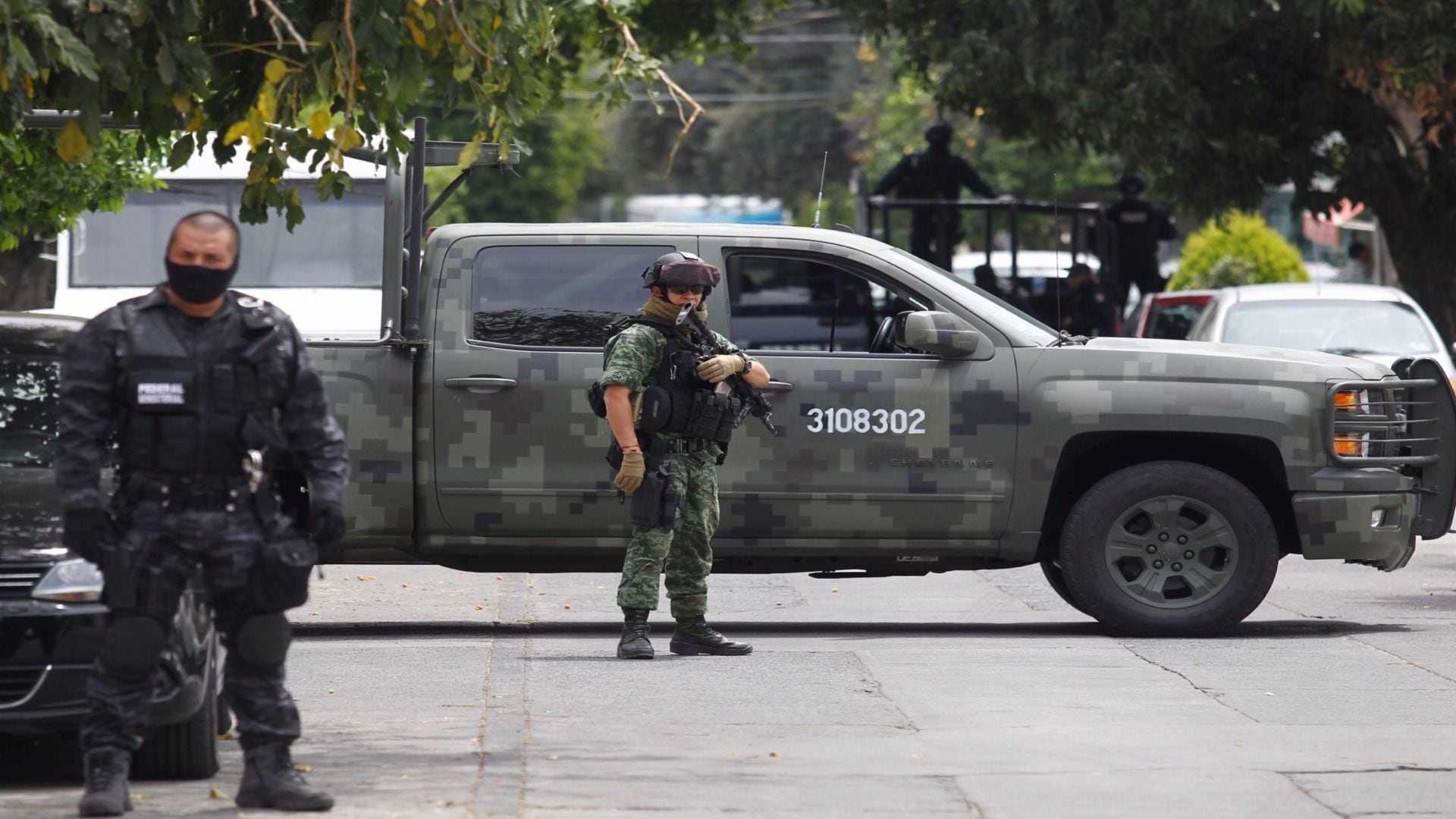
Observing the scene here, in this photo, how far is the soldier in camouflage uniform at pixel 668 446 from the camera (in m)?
8.01

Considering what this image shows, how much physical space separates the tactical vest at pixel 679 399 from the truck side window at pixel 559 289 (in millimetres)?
783

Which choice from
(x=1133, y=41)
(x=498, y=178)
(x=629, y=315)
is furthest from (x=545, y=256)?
(x=498, y=178)

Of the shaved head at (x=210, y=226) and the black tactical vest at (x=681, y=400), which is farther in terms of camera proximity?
the black tactical vest at (x=681, y=400)

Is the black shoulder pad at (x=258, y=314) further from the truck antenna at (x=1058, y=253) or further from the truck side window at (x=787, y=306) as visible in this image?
the truck side window at (x=787, y=306)

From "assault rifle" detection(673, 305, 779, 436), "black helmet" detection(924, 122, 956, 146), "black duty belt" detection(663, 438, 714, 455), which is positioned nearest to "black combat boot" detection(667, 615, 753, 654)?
"black duty belt" detection(663, 438, 714, 455)

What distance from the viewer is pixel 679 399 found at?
807 centimetres

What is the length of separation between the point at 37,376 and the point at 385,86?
187 cm

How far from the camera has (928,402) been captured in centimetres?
882

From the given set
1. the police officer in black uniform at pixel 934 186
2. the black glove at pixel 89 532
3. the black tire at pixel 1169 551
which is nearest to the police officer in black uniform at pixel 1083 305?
the police officer in black uniform at pixel 934 186

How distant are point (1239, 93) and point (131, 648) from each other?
15121 millimetres

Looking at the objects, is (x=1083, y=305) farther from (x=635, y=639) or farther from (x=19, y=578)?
(x=19, y=578)

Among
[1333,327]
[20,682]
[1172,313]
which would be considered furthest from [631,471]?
[1172,313]

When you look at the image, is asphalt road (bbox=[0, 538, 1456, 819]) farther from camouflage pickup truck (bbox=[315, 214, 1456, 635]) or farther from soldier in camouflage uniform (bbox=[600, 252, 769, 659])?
camouflage pickup truck (bbox=[315, 214, 1456, 635])

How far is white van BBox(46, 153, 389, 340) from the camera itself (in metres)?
14.1
